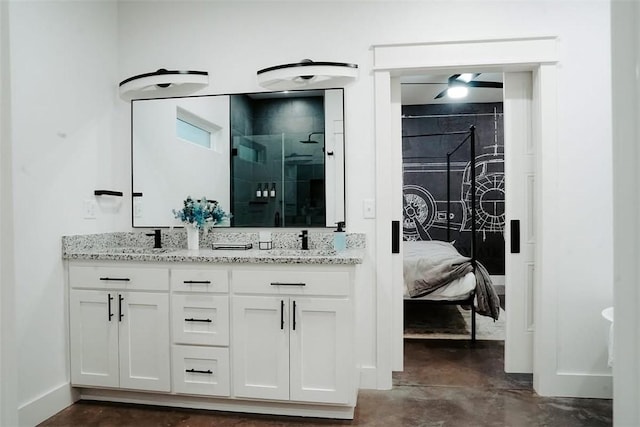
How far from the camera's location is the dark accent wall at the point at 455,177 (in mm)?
5371

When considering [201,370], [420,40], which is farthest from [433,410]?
[420,40]

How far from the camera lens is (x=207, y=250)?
2.50 meters

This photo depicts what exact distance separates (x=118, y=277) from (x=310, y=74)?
1.69 meters

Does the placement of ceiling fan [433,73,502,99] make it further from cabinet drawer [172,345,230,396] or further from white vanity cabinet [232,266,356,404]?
cabinet drawer [172,345,230,396]

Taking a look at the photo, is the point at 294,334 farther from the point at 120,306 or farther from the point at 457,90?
the point at 457,90

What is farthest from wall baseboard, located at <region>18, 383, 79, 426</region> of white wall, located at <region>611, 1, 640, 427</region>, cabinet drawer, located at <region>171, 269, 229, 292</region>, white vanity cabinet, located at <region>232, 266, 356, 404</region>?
white wall, located at <region>611, 1, 640, 427</region>

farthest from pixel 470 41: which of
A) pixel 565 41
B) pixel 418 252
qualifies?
pixel 418 252

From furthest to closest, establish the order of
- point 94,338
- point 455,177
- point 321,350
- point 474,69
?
point 455,177 → point 474,69 → point 94,338 → point 321,350

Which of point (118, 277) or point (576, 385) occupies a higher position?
point (118, 277)

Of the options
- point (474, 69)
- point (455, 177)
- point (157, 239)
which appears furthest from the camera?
point (455, 177)

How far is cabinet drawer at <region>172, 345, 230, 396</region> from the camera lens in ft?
A: 6.94

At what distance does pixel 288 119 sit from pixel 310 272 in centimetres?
111

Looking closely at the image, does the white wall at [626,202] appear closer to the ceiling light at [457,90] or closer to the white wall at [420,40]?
the white wall at [420,40]

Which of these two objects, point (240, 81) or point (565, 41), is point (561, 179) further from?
point (240, 81)
